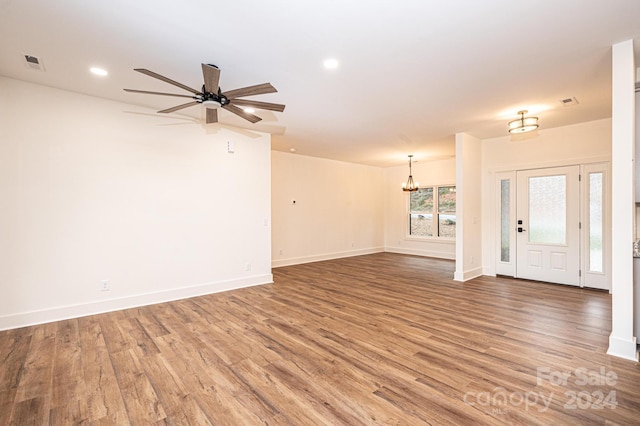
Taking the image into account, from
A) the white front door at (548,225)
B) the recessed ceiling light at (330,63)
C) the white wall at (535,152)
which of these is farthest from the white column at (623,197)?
the white front door at (548,225)

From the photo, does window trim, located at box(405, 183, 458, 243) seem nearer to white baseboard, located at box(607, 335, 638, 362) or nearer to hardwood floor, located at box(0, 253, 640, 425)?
hardwood floor, located at box(0, 253, 640, 425)

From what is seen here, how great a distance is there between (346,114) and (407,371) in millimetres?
3610

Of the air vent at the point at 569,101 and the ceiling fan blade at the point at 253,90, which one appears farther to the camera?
the air vent at the point at 569,101

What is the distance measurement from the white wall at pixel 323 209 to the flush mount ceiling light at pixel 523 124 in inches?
188

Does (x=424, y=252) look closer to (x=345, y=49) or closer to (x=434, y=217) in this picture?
(x=434, y=217)

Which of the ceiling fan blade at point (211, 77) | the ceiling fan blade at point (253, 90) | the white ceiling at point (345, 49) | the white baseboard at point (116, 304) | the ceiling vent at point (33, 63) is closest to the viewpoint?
the white ceiling at point (345, 49)

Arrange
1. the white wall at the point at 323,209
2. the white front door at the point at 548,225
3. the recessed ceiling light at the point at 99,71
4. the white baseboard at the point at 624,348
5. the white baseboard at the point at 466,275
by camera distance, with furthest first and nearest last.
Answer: the white wall at the point at 323,209
the white baseboard at the point at 466,275
the white front door at the point at 548,225
the recessed ceiling light at the point at 99,71
the white baseboard at the point at 624,348

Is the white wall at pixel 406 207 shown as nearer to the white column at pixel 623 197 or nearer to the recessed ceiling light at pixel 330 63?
the white column at pixel 623 197

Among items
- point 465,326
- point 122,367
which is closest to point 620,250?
point 465,326

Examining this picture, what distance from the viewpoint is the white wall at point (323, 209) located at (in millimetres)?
7445

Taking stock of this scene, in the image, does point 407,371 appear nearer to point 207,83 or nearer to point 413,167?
point 207,83

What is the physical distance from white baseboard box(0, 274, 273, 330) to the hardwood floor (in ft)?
0.50

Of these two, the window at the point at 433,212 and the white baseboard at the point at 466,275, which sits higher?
the window at the point at 433,212

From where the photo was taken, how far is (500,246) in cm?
617
